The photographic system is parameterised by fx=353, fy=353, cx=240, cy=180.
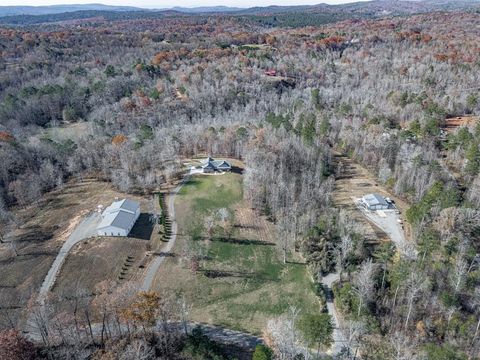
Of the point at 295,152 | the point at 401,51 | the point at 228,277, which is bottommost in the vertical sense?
the point at 228,277

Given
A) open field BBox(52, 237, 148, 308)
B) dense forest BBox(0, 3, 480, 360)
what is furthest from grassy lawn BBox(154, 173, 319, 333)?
open field BBox(52, 237, 148, 308)

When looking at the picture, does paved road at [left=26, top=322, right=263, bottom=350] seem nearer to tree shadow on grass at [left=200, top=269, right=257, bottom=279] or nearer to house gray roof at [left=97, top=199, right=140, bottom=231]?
tree shadow on grass at [left=200, top=269, right=257, bottom=279]

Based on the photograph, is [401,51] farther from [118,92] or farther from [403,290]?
[403,290]

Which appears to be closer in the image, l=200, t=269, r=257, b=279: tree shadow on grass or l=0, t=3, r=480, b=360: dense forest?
l=0, t=3, r=480, b=360: dense forest

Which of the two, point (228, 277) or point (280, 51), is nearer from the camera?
point (228, 277)

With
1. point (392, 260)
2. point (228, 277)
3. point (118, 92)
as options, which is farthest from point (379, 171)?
point (118, 92)

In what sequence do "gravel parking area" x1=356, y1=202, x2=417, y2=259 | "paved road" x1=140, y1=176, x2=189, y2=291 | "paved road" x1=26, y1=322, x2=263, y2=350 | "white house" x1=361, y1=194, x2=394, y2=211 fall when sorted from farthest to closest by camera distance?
"white house" x1=361, y1=194, x2=394, y2=211, "gravel parking area" x1=356, y1=202, x2=417, y2=259, "paved road" x1=140, y1=176, x2=189, y2=291, "paved road" x1=26, y1=322, x2=263, y2=350

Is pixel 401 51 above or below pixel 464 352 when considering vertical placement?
above

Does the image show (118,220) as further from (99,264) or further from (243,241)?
(243,241)
